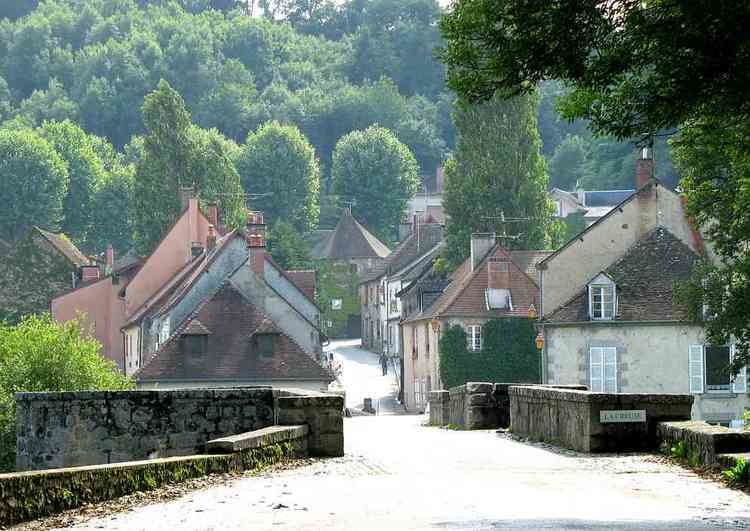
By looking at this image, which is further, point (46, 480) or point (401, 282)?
point (401, 282)

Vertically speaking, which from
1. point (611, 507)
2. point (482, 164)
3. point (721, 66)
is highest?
point (482, 164)

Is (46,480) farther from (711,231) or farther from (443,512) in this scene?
(711,231)

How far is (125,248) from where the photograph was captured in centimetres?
15712

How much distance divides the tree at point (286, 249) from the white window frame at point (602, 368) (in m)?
64.7

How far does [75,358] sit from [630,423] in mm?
33976

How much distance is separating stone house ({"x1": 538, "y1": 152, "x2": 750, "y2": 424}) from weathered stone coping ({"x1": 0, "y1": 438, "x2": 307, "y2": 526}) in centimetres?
4265

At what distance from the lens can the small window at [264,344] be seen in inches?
2768

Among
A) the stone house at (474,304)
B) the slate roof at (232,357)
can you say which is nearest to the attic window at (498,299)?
the stone house at (474,304)

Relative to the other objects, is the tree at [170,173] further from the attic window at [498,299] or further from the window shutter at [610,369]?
the window shutter at [610,369]

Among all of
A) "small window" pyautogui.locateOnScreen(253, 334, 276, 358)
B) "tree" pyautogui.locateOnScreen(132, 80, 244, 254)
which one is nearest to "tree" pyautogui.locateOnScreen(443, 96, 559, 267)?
"tree" pyautogui.locateOnScreen(132, 80, 244, 254)

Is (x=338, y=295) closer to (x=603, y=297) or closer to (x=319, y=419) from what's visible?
(x=603, y=297)

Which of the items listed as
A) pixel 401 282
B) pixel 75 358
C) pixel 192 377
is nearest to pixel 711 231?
pixel 75 358

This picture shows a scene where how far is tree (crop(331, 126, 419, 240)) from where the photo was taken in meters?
165

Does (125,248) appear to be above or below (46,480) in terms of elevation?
above
